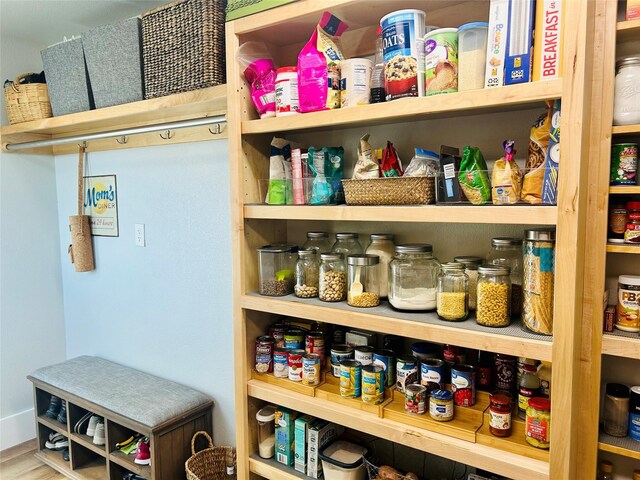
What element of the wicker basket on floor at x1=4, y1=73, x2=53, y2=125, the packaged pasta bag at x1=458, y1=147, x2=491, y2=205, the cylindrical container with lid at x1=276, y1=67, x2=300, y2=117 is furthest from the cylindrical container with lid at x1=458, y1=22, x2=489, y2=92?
the wicker basket on floor at x1=4, y1=73, x2=53, y2=125

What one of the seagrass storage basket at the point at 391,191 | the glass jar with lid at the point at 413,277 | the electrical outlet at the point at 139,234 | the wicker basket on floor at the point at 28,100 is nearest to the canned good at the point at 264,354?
the glass jar with lid at the point at 413,277

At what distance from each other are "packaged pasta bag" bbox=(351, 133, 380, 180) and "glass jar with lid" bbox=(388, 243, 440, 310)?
24 centimetres

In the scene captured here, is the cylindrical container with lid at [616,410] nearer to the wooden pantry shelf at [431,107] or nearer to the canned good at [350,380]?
the canned good at [350,380]

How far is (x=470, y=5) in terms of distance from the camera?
51.9 inches

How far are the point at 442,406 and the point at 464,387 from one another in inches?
3.5

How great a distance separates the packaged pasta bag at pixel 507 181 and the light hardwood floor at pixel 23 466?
2620 millimetres

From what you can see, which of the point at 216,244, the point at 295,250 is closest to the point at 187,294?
the point at 216,244

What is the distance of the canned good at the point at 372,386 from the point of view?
4.47 feet

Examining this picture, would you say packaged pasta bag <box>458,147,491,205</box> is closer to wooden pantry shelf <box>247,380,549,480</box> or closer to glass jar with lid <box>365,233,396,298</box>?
glass jar with lid <box>365,233,396,298</box>

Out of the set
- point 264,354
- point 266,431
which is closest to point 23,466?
point 266,431

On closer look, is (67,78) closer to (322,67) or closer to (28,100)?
(28,100)

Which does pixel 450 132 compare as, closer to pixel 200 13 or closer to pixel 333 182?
pixel 333 182

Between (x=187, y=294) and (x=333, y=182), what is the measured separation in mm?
1218

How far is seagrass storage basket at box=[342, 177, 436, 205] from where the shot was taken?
124cm
